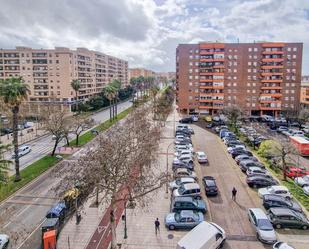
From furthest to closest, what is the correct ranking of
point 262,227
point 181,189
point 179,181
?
1. point 179,181
2. point 181,189
3. point 262,227

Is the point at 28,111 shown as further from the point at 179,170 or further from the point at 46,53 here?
the point at 179,170

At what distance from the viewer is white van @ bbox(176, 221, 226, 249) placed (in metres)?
16.9

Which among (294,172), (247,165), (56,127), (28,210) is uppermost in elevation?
(56,127)

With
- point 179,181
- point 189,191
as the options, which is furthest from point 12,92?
point 189,191

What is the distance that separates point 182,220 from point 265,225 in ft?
20.1

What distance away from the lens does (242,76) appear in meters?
75.4

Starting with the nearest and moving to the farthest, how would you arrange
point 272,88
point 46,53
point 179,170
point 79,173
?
point 79,173 → point 179,170 → point 272,88 → point 46,53

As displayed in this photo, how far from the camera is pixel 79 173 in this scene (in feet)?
64.2

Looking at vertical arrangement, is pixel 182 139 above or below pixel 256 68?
below

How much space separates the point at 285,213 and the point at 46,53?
3088 inches

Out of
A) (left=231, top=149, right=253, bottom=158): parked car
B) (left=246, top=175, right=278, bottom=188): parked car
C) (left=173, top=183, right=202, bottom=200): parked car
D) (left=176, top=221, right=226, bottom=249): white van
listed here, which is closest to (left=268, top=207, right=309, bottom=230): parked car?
(left=176, top=221, right=226, bottom=249): white van

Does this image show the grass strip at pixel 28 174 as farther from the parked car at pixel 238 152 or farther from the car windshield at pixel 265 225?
the parked car at pixel 238 152

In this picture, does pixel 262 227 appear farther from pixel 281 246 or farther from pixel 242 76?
pixel 242 76

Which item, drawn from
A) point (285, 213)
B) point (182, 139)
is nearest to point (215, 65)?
point (182, 139)
